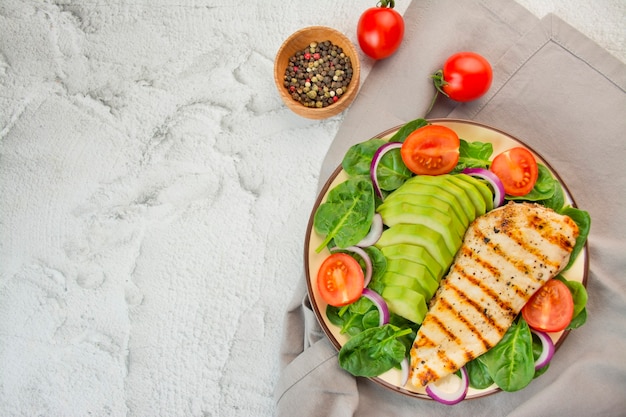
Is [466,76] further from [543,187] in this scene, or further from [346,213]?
[346,213]

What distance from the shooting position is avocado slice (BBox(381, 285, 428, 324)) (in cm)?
236

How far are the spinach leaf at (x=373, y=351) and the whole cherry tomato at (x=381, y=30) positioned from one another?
1.40m

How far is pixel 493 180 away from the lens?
2.48m

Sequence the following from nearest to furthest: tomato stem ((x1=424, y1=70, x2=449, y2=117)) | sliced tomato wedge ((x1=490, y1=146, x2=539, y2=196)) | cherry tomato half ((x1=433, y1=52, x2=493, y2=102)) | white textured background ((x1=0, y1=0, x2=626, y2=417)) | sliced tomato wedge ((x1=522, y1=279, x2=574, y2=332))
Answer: sliced tomato wedge ((x1=522, y1=279, x2=574, y2=332)) → sliced tomato wedge ((x1=490, y1=146, x2=539, y2=196)) → cherry tomato half ((x1=433, y1=52, x2=493, y2=102)) → tomato stem ((x1=424, y1=70, x2=449, y2=117)) → white textured background ((x1=0, y1=0, x2=626, y2=417))

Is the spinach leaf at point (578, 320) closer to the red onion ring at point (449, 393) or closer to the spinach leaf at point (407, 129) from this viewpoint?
the red onion ring at point (449, 393)

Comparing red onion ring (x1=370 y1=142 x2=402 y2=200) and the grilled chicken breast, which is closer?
the grilled chicken breast

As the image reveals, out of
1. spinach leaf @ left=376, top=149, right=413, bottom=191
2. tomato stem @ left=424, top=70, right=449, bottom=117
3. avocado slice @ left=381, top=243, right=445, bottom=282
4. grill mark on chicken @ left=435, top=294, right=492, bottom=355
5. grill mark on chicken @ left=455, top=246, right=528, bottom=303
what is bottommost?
grill mark on chicken @ left=435, top=294, right=492, bottom=355

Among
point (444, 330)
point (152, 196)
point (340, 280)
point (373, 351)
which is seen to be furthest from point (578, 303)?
point (152, 196)

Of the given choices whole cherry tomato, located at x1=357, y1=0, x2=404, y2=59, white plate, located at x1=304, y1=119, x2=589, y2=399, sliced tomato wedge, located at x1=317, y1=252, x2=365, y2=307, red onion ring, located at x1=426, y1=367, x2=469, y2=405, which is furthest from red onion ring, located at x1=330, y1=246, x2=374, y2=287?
whole cherry tomato, located at x1=357, y1=0, x2=404, y2=59

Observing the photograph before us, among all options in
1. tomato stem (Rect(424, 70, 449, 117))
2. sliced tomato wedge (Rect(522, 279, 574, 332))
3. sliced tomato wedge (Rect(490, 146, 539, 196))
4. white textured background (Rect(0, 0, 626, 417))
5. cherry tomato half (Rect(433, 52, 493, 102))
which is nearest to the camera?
sliced tomato wedge (Rect(522, 279, 574, 332))

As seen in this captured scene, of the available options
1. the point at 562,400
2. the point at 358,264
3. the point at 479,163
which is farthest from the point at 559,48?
the point at 562,400

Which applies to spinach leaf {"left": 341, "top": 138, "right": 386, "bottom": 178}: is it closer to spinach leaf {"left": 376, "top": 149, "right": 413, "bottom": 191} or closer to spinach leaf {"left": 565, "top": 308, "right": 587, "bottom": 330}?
spinach leaf {"left": 376, "top": 149, "right": 413, "bottom": 191}

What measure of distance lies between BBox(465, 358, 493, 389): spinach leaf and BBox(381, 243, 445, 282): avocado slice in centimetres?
44

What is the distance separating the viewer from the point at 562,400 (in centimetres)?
249
